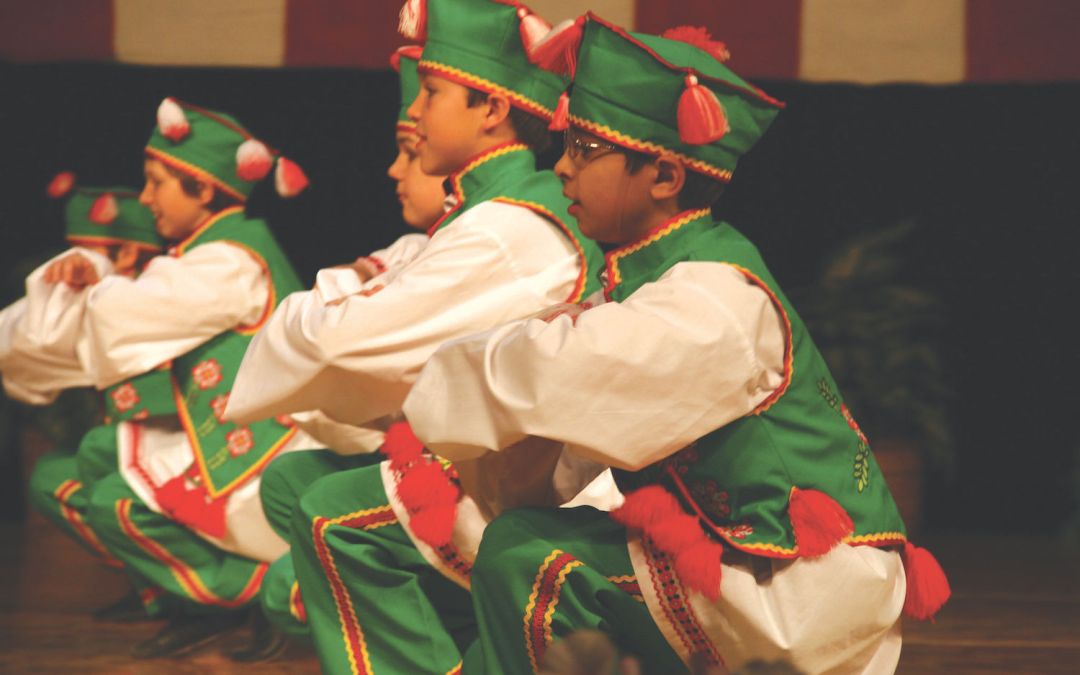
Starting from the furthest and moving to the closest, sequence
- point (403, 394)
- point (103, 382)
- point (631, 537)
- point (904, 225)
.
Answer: point (904, 225) → point (103, 382) → point (403, 394) → point (631, 537)

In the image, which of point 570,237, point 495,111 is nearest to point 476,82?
point 495,111

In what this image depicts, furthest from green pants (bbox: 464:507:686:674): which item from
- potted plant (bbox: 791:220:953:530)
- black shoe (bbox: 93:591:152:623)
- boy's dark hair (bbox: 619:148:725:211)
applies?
potted plant (bbox: 791:220:953:530)

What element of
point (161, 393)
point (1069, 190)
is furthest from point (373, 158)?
point (1069, 190)

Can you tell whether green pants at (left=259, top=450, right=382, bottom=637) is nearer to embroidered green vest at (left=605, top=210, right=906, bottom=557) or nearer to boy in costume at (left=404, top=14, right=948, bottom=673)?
boy in costume at (left=404, top=14, right=948, bottom=673)

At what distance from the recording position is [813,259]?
4473mm

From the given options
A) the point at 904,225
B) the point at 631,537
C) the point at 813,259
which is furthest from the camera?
the point at 813,259

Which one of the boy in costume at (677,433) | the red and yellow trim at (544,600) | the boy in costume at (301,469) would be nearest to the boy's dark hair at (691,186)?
the boy in costume at (677,433)

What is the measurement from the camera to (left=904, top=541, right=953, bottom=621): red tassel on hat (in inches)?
73.6

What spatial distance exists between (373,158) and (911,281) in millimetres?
1654

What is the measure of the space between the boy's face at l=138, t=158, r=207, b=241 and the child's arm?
1669mm

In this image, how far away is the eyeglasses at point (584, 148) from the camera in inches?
76.4

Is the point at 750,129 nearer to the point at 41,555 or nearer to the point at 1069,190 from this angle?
the point at 1069,190

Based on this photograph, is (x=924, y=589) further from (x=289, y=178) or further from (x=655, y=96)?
(x=289, y=178)

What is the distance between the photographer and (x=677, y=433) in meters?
1.72
